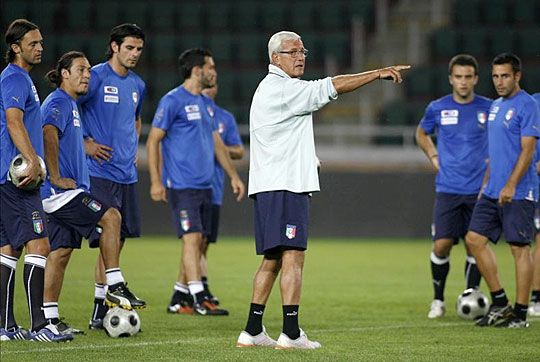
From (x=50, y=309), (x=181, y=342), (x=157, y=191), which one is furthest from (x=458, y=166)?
(x=50, y=309)

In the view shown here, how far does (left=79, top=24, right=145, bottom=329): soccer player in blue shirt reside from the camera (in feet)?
30.4

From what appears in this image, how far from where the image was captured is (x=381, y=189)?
20.5 metres

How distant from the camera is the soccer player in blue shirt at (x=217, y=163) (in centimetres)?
1161

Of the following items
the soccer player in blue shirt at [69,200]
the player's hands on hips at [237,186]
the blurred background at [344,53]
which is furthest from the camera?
the blurred background at [344,53]

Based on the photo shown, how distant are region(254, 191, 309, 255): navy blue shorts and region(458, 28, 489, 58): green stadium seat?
54.6 feet

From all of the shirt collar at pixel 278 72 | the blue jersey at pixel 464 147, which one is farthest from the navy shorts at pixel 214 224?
the shirt collar at pixel 278 72

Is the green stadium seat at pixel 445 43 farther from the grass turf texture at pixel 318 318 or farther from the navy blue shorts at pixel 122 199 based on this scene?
the navy blue shorts at pixel 122 199

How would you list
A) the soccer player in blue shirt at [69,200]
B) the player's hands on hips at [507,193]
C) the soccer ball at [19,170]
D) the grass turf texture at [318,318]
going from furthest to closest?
the player's hands on hips at [507,193] < the soccer player in blue shirt at [69,200] < the soccer ball at [19,170] < the grass turf texture at [318,318]

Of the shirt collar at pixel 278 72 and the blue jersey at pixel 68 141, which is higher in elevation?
the shirt collar at pixel 278 72

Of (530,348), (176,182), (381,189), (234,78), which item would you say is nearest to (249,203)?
(381,189)

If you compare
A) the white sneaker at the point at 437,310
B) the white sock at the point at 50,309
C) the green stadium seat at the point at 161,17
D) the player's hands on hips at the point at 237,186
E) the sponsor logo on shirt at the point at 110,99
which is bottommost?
the white sneaker at the point at 437,310

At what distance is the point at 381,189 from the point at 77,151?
12259mm

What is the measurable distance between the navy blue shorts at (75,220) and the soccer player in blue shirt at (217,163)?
248cm

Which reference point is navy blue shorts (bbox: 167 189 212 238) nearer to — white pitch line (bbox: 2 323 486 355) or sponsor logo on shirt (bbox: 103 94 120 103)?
sponsor logo on shirt (bbox: 103 94 120 103)
